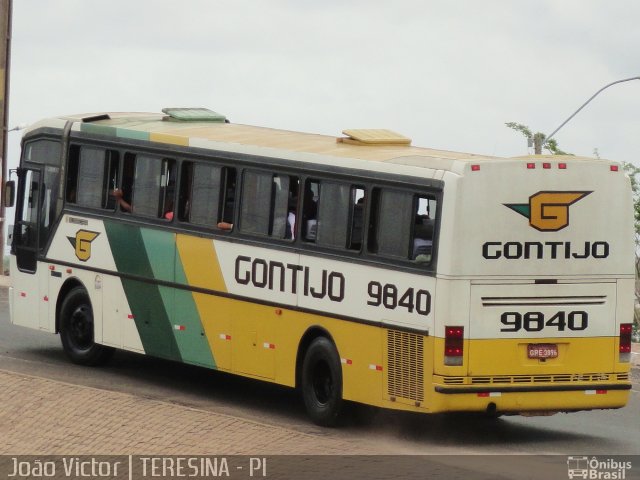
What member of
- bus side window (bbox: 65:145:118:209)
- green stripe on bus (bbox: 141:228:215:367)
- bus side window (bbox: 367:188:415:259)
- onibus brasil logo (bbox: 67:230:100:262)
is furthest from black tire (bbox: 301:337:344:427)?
onibus brasil logo (bbox: 67:230:100:262)

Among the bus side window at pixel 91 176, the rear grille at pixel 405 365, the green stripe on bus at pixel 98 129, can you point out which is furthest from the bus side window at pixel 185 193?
the rear grille at pixel 405 365

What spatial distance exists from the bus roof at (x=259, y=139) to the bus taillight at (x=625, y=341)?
1.76m

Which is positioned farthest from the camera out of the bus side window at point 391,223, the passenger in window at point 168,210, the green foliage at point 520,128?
the green foliage at point 520,128

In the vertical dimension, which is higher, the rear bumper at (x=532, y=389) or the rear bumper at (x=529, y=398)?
the rear bumper at (x=532, y=389)

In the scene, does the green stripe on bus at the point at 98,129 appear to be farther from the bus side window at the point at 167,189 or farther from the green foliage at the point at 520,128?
the green foliage at the point at 520,128

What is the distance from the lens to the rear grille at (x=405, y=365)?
17.8m

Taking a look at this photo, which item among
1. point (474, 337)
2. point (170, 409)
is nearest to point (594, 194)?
point (474, 337)

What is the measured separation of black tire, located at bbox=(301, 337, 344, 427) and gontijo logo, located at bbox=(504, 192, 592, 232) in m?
2.48

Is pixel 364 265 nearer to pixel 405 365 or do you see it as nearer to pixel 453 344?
pixel 405 365

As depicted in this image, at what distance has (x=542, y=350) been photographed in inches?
708

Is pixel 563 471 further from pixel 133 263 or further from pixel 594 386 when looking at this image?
pixel 133 263

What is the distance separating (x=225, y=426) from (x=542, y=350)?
3.12 metres

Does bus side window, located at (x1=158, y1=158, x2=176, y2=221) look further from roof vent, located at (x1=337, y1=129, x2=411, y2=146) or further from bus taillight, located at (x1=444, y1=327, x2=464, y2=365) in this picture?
bus taillight, located at (x1=444, y1=327, x2=464, y2=365)

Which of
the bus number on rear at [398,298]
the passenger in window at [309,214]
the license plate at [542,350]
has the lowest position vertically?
the license plate at [542,350]
